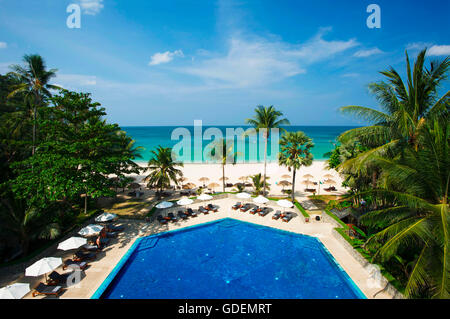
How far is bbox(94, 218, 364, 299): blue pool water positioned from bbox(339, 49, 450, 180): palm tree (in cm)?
740

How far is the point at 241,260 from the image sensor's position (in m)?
14.9

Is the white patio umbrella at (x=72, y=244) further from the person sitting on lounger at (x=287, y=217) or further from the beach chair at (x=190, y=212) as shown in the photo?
the person sitting on lounger at (x=287, y=217)

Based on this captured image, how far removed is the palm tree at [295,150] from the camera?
21811 millimetres

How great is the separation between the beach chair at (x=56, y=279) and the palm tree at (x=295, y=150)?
1935cm

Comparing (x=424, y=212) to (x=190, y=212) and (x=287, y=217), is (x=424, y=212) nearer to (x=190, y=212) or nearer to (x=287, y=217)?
(x=287, y=217)

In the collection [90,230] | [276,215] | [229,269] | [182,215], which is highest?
[90,230]

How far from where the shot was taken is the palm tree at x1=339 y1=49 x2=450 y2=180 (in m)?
10.1

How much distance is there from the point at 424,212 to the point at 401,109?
4.69 meters

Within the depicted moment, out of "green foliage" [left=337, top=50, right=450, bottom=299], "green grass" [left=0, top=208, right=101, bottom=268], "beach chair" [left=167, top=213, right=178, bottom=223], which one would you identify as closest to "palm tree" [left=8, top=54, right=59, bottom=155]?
"green grass" [left=0, top=208, right=101, bottom=268]

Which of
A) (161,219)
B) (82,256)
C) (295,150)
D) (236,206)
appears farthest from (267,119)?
(82,256)

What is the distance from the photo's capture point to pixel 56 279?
11867 millimetres

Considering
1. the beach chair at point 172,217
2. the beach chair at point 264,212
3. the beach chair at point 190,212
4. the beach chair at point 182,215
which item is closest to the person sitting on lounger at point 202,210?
the beach chair at point 190,212

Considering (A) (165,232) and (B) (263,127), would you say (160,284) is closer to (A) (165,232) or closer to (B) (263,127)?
(A) (165,232)
